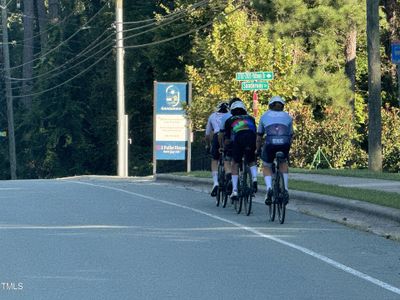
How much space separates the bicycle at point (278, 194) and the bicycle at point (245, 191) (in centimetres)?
94

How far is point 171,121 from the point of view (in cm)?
4425

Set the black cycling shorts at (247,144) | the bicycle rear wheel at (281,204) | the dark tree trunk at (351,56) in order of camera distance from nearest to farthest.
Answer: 1. the bicycle rear wheel at (281,204)
2. the black cycling shorts at (247,144)
3. the dark tree trunk at (351,56)

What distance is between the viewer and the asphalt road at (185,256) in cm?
1156

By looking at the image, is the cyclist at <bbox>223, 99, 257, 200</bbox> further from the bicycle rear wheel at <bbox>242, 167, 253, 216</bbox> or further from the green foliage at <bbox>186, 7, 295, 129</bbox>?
the green foliage at <bbox>186, 7, 295, 129</bbox>

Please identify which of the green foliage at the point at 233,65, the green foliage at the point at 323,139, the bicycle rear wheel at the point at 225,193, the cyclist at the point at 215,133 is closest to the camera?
the bicycle rear wheel at the point at 225,193

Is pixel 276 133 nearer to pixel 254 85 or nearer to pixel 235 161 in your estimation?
pixel 235 161

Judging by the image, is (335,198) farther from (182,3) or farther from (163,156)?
(182,3)

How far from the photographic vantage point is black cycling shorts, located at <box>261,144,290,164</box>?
64.2 feet

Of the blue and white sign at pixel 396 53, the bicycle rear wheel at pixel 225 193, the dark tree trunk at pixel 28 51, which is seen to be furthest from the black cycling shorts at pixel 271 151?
the dark tree trunk at pixel 28 51

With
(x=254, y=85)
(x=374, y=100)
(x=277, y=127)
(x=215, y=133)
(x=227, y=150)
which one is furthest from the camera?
(x=374, y=100)

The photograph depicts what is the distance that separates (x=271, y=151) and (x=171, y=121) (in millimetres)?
24721

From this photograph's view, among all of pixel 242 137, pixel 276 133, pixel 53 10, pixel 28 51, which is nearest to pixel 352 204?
pixel 276 133

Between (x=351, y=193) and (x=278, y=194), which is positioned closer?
(x=278, y=194)

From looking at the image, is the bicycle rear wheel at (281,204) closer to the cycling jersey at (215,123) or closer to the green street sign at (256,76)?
the cycling jersey at (215,123)
